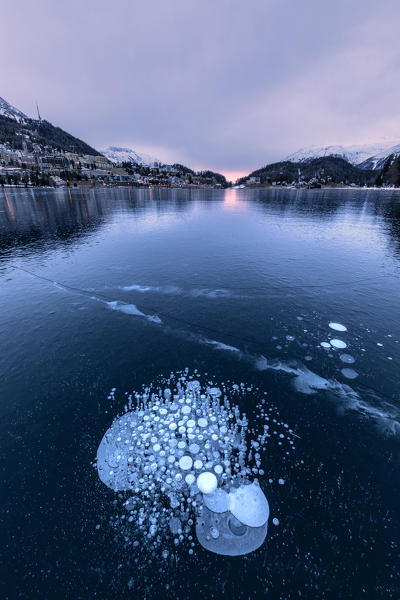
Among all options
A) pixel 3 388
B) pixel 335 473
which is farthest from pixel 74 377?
pixel 335 473

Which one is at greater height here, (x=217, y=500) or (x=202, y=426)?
(x=202, y=426)

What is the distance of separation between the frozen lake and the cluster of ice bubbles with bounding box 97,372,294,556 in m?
0.11

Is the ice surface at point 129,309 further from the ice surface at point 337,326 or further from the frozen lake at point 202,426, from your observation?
the ice surface at point 337,326

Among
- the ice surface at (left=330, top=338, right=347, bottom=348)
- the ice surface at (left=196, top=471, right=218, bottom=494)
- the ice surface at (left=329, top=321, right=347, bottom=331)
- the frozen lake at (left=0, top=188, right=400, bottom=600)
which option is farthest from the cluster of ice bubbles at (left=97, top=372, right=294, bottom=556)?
the ice surface at (left=329, top=321, right=347, bottom=331)

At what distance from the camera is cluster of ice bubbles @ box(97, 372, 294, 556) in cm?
1063

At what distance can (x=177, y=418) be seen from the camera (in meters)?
15.4

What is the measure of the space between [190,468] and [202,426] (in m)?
2.55

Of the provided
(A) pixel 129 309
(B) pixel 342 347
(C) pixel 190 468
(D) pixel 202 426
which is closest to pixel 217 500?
(C) pixel 190 468

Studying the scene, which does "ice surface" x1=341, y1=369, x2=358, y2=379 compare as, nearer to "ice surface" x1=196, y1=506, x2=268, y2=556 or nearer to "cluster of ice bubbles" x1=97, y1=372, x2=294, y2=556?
"cluster of ice bubbles" x1=97, y1=372, x2=294, y2=556

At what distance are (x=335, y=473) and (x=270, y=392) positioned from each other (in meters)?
5.83

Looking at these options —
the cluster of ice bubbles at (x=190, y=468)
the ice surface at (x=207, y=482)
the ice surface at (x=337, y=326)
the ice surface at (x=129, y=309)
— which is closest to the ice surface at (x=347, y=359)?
the ice surface at (x=337, y=326)

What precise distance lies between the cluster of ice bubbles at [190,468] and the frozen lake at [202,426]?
109 millimetres

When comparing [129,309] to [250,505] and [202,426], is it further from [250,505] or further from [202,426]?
[250,505]

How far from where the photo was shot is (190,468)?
12.7m
